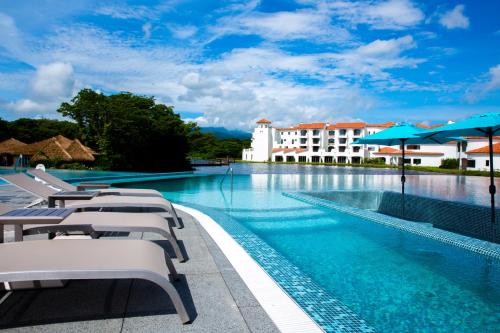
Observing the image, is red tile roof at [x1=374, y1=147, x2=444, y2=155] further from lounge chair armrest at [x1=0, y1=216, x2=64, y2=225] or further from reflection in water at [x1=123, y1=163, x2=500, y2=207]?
lounge chair armrest at [x1=0, y1=216, x2=64, y2=225]

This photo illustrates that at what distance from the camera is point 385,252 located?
17.1ft

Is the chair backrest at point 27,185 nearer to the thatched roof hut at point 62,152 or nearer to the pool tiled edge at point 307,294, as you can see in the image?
the pool tiled edge at point 307,294

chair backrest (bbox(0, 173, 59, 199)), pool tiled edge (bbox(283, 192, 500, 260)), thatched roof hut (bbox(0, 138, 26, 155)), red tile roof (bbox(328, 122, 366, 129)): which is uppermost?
red tile roof (bbox(328, 122, 366, 129))

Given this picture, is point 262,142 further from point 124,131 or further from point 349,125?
point 124,131

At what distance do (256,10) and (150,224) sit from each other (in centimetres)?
1602

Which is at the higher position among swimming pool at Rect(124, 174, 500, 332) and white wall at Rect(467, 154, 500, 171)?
white wall at Rect(467, 154, 500, 171)

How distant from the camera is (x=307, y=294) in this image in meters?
3.28


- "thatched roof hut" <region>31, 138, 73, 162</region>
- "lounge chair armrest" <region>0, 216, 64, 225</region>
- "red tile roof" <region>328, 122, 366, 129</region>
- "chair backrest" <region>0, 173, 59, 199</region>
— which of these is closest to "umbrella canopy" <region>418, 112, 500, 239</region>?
"lounge chair armrest" <region>0, 216, 64, 225</region>

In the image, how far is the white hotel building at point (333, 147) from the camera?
49.6 m

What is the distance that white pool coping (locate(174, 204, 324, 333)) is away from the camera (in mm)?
2459

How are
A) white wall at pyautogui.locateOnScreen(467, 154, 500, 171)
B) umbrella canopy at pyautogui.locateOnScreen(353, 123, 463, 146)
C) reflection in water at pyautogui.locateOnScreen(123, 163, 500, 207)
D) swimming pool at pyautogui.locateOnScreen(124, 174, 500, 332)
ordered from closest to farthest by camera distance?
swimming pool at pyautogui.locateOnScreen(124, 174, 500, 332) → umbrella canopy at pyautogui.locateOnScreen(353, 123, 463, 146) → reflection in water at pyautogui.locateOnScreen(123, 163, 500, 207) → white wall at pyautogui.locateOnScreen(467, 154, 500, 171)

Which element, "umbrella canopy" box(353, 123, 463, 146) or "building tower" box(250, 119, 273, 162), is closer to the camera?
"umbrella canopy" box(353, 123, 463, 146)

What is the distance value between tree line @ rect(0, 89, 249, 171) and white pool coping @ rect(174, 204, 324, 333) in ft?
74.4

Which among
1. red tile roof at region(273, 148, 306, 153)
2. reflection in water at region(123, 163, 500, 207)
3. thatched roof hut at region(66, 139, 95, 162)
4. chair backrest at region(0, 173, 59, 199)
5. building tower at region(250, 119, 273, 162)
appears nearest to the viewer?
chair backrest at region(0, 173, 59, 199)
